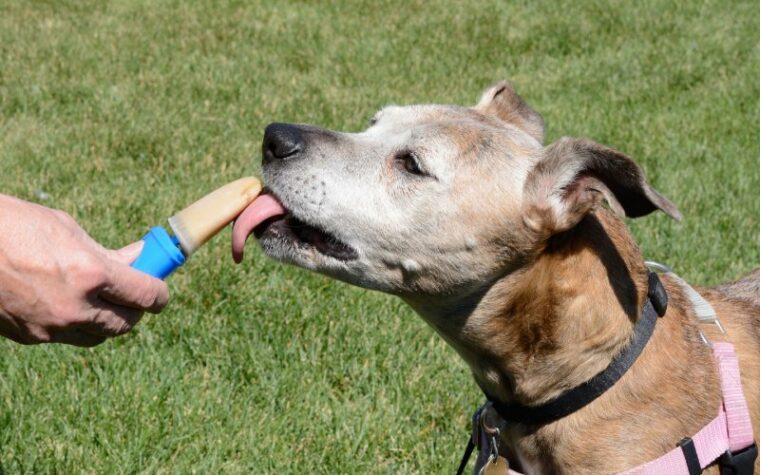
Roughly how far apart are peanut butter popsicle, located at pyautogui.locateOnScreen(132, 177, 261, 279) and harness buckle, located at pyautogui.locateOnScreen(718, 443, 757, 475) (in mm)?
1851

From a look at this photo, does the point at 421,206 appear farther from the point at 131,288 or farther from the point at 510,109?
the point at 131,288

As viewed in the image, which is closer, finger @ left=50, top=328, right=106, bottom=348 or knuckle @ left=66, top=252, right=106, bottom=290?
knuckle @ left=66, top=252, right=106, bottom=290

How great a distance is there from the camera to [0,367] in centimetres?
480

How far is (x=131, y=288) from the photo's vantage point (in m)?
2.99

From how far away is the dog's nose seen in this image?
3.66 metres

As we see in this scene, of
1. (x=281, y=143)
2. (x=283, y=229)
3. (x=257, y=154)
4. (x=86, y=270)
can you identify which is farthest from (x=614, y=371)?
(x=257, y=154)

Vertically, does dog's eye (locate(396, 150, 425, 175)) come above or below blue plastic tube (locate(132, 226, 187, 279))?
above

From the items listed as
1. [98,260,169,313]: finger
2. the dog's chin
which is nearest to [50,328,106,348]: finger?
[98,260,169,313]: finger

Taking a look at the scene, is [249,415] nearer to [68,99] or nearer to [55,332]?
[55,332]

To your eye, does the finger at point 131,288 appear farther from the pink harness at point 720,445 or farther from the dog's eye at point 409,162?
the pink harness at point 720,445

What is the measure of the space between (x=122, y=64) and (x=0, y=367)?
5382 millimetres

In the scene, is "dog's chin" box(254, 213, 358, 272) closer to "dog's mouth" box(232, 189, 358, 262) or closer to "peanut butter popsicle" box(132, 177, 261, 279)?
A: "dog's mouth" box(232, 189, 358, 262)

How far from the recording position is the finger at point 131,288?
2928mm

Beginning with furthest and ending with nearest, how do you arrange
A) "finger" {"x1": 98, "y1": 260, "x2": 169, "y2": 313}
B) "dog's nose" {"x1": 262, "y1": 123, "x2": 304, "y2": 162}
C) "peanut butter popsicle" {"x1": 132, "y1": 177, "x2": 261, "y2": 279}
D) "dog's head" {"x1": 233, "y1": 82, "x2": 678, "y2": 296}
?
1. "dog's nose" {"x1": 262, "y1": 123, "x2": 304, "y2": 162}
2. "dog's head" {"x1": 233, "y1": 82, "x2": 678, "y2": 296}
3. "peanut butter popsicle" {"x1": 132, "y1": 177, "x2": 261, "y2": 279}
4. "finger" {"x1": 98, "y1": 260, "x2": 169, "y2": 313}
